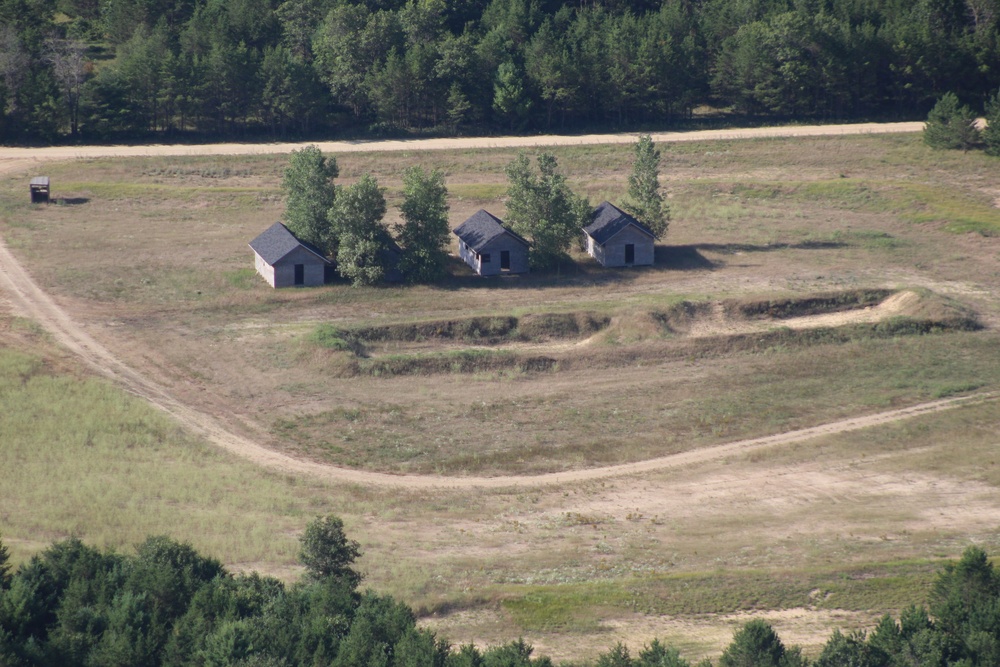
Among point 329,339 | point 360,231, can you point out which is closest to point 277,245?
point 360,231

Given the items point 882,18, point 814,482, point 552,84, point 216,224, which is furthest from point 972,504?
point 882,18

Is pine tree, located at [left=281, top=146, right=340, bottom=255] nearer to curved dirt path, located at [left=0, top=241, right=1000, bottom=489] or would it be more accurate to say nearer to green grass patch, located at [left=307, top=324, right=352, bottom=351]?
green grass patch, located at [left=307, top=324, right=352, bottom=351]

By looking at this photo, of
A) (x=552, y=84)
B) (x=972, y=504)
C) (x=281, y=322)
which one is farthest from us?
(x=552, y=84)

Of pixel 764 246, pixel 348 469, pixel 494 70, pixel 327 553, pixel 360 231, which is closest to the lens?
pixel 327 553

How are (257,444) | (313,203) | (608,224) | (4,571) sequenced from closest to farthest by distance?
(4,571)
(257,444)
(313,203)
(608,224)

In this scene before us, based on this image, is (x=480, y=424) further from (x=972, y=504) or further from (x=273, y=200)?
(x=273, y=200)

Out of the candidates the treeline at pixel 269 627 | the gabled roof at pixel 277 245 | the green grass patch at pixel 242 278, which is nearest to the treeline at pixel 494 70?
the gabled roof at pixel 277 245

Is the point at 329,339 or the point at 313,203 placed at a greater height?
the point at 313,203

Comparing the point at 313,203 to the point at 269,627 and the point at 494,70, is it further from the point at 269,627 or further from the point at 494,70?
the point at 269,627

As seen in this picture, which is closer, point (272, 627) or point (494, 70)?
point (272, 627)
